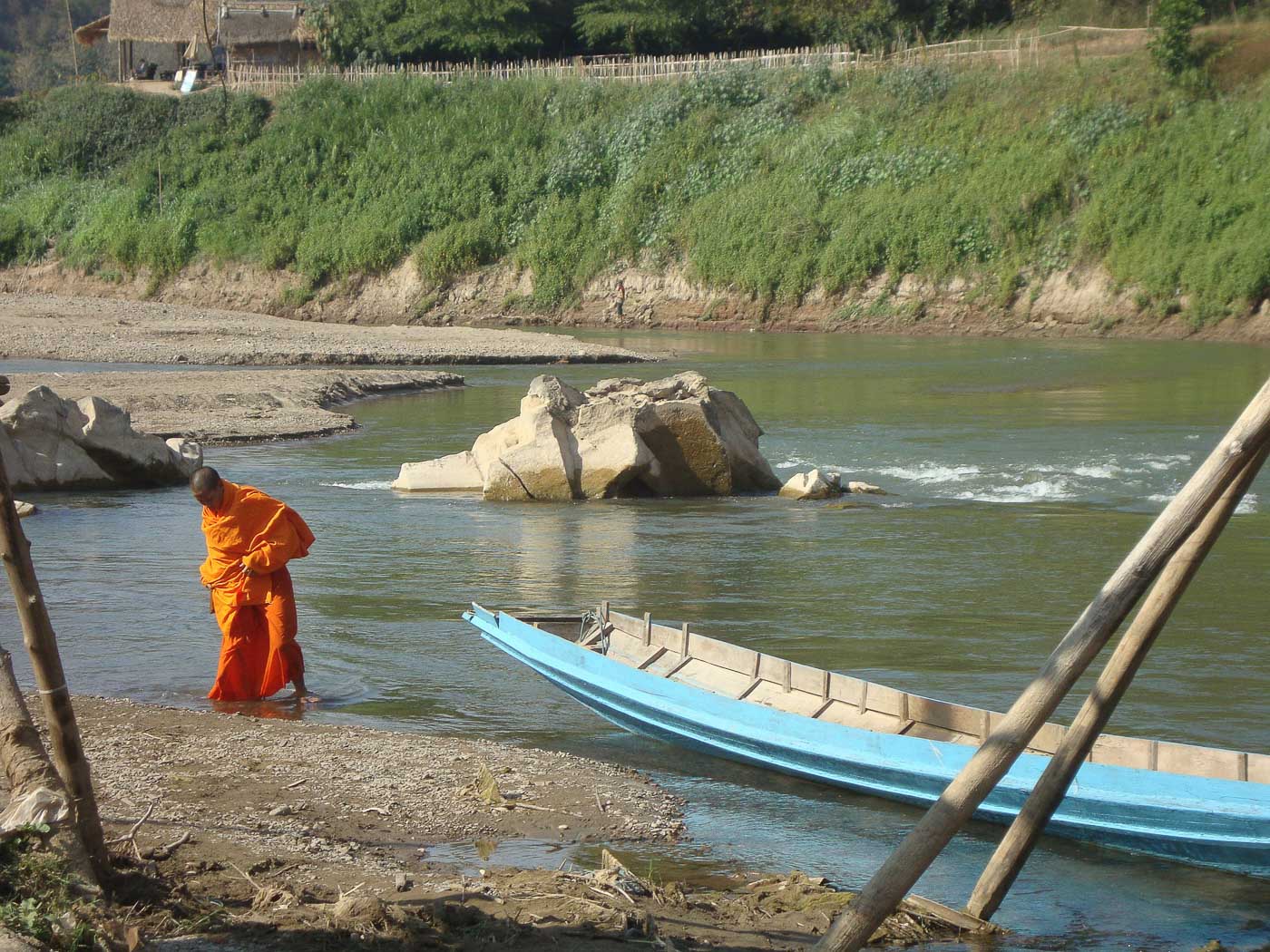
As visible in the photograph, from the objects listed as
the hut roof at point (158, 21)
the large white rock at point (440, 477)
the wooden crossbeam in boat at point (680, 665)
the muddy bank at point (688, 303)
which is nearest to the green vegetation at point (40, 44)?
the hut roof at point (158, 21)

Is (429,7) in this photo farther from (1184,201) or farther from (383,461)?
(383,461)

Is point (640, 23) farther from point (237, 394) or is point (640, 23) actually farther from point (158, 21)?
point (237, 394)

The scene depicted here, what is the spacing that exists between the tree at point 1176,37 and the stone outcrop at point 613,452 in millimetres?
28077

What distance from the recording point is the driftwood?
15.5 ft

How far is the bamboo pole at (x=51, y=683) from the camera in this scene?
15.3 ft

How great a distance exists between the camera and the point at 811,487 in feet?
53.9

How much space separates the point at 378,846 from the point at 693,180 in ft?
135

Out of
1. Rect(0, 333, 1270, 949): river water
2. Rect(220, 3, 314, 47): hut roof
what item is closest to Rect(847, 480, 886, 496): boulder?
Rect(0, 333, 1270, 949): river water

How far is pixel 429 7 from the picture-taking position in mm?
54094

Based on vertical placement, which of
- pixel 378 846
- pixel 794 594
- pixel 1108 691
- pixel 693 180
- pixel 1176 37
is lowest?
pixel 794 594

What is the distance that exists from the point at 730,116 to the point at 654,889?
43374mm

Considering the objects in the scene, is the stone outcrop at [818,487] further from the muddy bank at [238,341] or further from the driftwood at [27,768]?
the muddy bank at [238,341]

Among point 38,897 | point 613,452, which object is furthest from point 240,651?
point 613,452

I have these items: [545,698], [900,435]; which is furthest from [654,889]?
[900,435]
